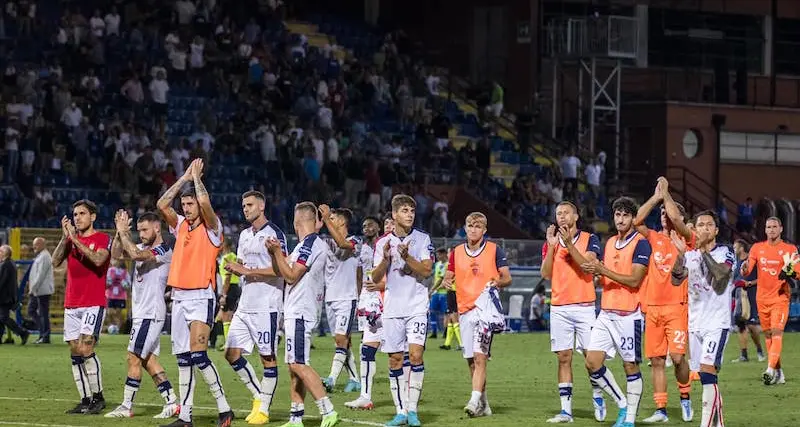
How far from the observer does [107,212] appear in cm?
4056

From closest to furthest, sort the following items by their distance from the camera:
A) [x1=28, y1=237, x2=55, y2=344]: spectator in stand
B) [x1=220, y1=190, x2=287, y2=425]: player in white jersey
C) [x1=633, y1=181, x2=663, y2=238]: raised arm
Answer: [x1=633, y1=181, x2=663, y2=238]: raised arm, [x1=220, y1=190, x2=287, y2=425]: player in white jersey, [x1=28, y1=237, x2=55, y2=344]: spectator in stand

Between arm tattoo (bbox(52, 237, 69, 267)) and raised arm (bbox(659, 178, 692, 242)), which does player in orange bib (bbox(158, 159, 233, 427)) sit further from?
raised arm (bbox(659, 178, 692, 242))

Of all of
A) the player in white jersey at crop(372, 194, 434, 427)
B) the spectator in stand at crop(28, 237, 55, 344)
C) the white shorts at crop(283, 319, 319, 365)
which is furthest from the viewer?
the spectator in stand at crop(28, 237, 55, 344)

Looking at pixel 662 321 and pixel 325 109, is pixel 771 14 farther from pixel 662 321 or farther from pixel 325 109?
pixel 662 321

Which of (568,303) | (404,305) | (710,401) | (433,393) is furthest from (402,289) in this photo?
(433,393)

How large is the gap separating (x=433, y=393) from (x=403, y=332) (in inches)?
196

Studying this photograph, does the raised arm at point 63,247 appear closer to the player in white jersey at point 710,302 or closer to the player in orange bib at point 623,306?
the player in orange bib at point 623,306

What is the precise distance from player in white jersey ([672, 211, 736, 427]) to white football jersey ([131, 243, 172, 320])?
5955 mm

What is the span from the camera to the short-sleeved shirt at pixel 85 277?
19.8 m

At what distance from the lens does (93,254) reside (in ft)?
64.5

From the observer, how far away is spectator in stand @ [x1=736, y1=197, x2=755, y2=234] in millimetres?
55094

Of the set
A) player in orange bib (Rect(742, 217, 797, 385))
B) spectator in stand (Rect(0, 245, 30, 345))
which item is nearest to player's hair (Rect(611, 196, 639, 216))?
player in orange bib (Rect(742, 217, 797, 385))

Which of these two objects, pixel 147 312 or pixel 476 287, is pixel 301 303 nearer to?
pixel 147 312

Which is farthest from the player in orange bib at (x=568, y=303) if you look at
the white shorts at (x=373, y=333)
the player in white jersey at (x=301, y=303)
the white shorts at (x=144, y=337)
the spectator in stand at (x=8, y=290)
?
the spectator in stand at (x=8, y=290)
